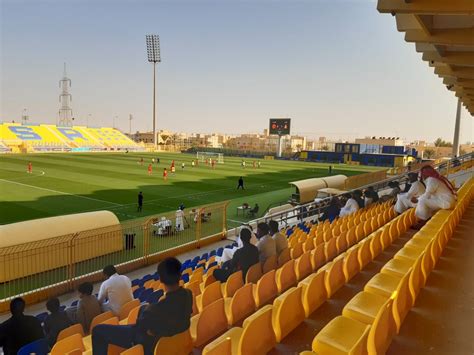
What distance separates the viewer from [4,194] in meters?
23.2

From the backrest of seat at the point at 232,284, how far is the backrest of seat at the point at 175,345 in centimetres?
171

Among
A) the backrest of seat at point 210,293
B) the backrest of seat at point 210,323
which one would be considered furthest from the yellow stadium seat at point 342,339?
the backrest of seat at point 210,293

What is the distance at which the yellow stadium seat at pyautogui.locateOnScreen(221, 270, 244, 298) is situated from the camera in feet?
17.6

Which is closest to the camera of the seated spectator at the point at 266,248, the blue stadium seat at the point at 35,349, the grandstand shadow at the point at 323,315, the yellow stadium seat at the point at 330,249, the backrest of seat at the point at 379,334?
the backrest of seat at the point at 379,334

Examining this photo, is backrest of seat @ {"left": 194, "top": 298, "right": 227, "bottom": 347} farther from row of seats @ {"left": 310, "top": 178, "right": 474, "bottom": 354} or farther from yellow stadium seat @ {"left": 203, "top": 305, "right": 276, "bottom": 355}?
row of seats @ {"left": 310, "top": 178, "right": 474, "bottom": 354}

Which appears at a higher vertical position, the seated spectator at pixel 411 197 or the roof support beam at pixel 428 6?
the roof support beam at pixel 428 6

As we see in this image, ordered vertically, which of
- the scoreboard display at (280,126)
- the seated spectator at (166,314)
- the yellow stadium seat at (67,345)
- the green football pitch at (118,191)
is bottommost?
the green football pitch at (118,191)

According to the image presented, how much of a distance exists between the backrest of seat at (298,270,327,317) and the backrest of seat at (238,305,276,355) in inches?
30.6

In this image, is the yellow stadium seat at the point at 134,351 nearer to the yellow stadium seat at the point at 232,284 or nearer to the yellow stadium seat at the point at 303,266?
the yellow stadium seat at the point at 232,284

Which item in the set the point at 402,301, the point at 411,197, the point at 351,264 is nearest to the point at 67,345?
the point at 402,301

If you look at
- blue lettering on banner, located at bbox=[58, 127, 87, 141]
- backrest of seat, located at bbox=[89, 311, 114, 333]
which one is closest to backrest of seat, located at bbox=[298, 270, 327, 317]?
backrest of seat, located at bbox=[89, 311, 114, 333]

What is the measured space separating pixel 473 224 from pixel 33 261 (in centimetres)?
1150

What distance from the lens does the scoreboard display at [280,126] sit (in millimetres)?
67062

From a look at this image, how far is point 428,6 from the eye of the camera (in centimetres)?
605
